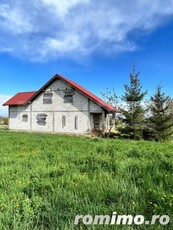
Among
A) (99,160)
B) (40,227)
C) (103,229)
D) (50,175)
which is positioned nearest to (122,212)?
(103,229)

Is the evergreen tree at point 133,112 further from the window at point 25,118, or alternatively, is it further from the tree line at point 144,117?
the window at point 25,118

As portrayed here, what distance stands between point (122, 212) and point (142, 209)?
288 millimetres

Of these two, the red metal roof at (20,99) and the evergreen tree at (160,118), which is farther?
the red metal roof at (20,99)

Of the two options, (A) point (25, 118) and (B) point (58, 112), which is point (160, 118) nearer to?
(B) point (58, 112)

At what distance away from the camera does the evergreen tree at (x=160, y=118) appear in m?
18.8

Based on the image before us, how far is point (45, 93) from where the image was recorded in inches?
992

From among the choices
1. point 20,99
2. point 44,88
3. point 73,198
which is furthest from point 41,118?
point 73,198

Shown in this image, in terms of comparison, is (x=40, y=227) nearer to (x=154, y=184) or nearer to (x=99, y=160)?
(x=154, y=184)

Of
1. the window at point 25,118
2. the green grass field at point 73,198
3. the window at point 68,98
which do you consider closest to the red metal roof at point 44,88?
the window at point 68,98

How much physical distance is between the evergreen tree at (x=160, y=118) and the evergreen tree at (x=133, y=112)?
3.55 ft

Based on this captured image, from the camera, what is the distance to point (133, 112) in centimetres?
1970

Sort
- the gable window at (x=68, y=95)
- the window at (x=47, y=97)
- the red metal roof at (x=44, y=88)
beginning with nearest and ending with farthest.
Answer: the red metal roof at (x=44, y=88), the gable window at (x=68, y=95), the window at (x=47, y=97)

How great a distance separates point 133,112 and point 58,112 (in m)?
9.18

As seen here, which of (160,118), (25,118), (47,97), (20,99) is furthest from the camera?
(20,99)
